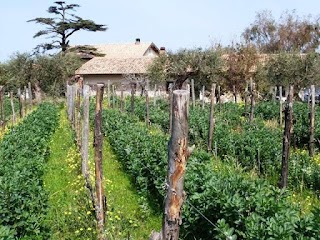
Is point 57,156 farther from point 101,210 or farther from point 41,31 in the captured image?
point 41,31

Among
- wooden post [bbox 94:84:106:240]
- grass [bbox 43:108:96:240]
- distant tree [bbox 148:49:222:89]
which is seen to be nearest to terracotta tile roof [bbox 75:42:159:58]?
distant tree [bbox 148:49:222:89]

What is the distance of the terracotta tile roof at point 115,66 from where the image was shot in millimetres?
47781

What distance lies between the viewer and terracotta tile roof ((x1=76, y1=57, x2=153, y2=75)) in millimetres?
47781

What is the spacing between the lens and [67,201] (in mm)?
9172

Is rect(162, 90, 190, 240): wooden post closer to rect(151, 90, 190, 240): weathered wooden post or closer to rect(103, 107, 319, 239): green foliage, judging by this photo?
rect(151, 90, 190, 240): weathered wooden post

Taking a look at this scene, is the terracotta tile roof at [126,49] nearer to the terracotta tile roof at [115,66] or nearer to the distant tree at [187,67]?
the terracotta tile roof at [115,66]

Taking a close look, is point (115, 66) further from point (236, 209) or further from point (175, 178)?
point (175, 178)

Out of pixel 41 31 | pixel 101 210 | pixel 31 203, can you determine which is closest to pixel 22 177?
pixel 31 203

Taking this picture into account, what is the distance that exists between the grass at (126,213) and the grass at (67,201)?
14.4 inches

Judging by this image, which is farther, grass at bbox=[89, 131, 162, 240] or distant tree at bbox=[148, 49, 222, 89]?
distant tree at bbox=[148, 49, 222, 89]

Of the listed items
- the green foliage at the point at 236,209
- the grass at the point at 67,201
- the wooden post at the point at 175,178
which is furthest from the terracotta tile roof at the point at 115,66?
the wooden post at the point at 175,178

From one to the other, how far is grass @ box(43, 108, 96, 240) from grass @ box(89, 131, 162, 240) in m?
0.36

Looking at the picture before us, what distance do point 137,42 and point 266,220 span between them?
6120 cm

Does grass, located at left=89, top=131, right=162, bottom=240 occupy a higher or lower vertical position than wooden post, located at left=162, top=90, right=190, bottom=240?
lower
